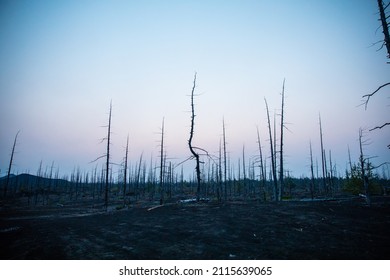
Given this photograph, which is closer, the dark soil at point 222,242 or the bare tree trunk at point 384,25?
the dark soil at point 222,242

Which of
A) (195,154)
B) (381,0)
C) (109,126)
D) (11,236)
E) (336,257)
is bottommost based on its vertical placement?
(11,236)

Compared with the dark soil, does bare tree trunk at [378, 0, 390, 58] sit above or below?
above

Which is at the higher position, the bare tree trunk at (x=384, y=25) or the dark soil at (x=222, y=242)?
the bare tree trunk at (x=384, y=25)

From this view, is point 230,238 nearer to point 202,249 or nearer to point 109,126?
point 202,249

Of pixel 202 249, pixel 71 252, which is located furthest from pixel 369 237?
pixel 71 252

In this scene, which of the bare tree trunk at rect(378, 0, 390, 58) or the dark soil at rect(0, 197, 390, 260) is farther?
the bare tree trunk at rect(378, 0, 390, 58)

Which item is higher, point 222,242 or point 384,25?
point 384,25

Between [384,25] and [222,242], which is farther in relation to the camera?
[384,25]
